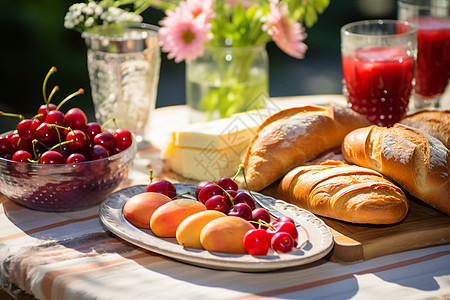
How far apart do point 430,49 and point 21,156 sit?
1081 mm

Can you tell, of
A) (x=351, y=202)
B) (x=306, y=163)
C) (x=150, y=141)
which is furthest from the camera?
(x=150, y=141)

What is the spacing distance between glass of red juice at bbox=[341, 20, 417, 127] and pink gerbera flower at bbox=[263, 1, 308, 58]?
14 centimetres

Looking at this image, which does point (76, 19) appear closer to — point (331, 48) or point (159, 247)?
point (159, 247)

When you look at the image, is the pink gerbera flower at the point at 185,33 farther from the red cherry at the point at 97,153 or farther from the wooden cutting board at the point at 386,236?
the wooden cutting board at the point at 386,236

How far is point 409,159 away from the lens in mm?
1097

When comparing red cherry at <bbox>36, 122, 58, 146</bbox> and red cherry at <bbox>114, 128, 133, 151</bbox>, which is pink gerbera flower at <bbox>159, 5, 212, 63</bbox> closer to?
red cherry at <bbox>114, 128, 133, 151</bbox>

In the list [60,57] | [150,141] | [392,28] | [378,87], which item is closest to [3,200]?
[150,141]

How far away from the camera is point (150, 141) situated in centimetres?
161

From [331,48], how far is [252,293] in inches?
156

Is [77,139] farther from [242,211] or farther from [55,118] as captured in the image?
[242,211]

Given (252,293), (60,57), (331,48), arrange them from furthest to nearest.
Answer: (331,48) < (60,57) < (252,293)

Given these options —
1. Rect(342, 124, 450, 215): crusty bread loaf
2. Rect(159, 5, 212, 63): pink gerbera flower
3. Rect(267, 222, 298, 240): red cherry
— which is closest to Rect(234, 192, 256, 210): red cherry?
Rect(267, 222, 298, 240): red cherry

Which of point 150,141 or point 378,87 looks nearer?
point 378,87

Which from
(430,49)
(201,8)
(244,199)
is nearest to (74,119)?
(244,199)
